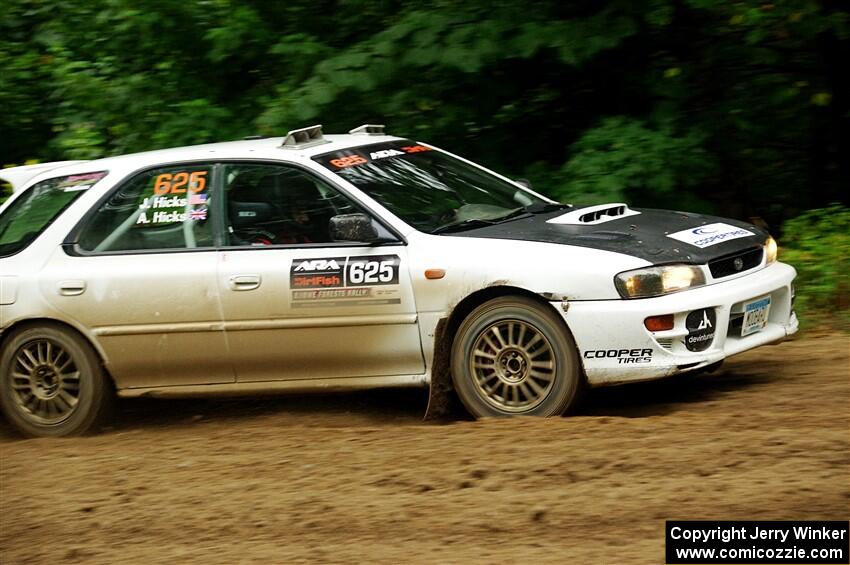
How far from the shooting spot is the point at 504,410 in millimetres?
6453

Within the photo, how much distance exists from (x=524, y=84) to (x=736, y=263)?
4.64 metres

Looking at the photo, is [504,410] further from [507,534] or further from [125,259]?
[125,259]

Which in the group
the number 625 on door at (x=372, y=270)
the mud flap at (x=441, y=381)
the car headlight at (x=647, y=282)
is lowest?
the mud flap at (x=441, y=381)

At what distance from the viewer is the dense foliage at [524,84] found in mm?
9695

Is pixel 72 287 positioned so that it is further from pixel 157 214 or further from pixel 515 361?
pixel 515 361

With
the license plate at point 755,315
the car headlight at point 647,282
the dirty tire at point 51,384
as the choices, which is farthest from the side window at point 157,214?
the license plate at point 755,315

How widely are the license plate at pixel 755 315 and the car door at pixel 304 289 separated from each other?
5.57ft

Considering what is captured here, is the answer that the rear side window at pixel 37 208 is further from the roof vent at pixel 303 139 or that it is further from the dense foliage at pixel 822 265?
the dense foliage at pixel 822 265

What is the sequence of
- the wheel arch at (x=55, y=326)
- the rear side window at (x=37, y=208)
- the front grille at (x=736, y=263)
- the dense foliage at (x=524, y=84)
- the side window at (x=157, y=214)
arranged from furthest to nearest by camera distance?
the dense foliage at (x=524, y=84) < the rear side window at (x=37, y=208) < the wheel arch at (x=55, y=326) < the side window at (x=157, y=214) < the front grille at (x=736, y=263)

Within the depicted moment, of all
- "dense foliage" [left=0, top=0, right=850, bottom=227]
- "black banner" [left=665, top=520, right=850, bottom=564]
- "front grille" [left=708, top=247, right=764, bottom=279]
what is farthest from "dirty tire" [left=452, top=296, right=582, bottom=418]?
"dense foliage" [left=0, top=0, right=850, bottom=227]

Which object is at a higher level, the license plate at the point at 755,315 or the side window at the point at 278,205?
the side window at the point at 278,205

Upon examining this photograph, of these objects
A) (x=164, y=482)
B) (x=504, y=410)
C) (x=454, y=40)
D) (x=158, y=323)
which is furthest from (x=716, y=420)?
(x=454, y=40)

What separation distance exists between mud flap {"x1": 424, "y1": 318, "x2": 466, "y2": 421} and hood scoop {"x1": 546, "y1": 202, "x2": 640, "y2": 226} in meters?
0.91

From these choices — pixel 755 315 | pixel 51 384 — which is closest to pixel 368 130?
pixel 51 384
